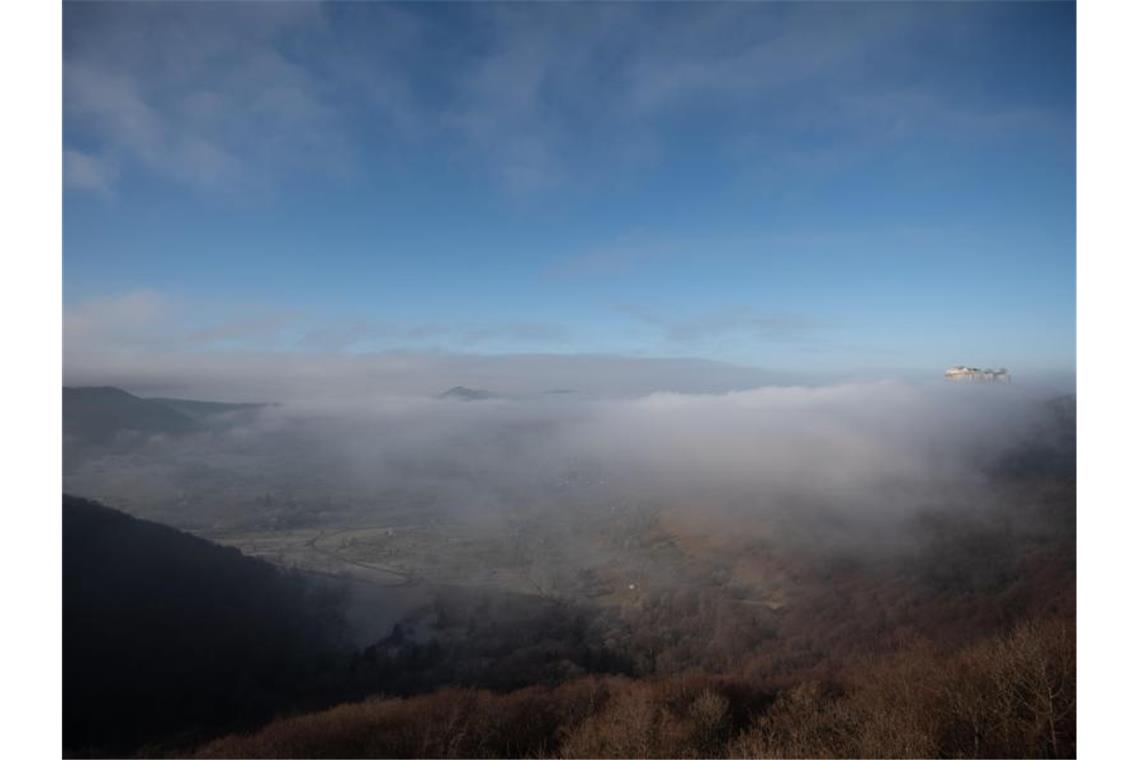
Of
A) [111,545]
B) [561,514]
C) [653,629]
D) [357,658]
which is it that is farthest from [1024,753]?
[111,545]

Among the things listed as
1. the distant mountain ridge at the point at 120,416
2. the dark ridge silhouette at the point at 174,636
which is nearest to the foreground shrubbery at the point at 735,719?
the dark ridge silhouette at the point at 174,636

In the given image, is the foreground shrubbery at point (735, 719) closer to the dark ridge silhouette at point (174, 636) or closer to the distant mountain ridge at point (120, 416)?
the dark ridge silhouette at point (174, 636)

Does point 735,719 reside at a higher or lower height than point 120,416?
lower

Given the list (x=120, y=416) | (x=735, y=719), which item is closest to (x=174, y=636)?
(x=120, y=416)

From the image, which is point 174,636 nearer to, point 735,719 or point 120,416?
point 120,416

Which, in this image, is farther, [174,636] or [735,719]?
[174,636]

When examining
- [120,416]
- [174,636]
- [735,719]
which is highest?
[120,416]

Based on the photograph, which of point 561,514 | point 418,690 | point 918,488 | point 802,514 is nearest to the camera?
point 418,690

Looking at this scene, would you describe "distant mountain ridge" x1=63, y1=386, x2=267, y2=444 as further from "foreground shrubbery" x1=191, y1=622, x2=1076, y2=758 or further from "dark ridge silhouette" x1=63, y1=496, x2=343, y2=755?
"foreground shrubbery" x1=191, y1=622, x2=1076, y2=758

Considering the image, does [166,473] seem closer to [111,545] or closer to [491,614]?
[111,545]
